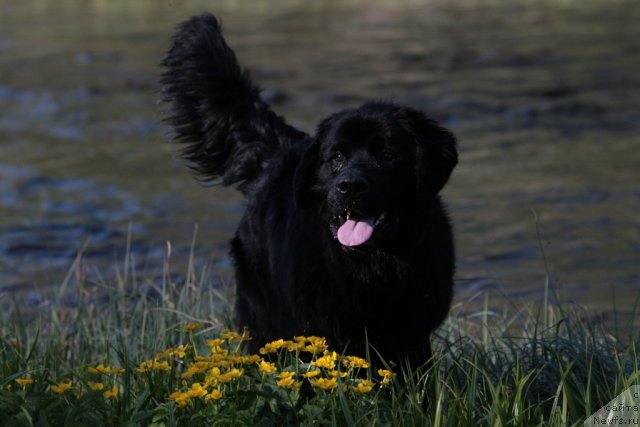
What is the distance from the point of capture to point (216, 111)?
6.94 meters

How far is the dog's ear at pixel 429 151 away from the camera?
524 cm

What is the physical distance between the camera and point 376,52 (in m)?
20.9

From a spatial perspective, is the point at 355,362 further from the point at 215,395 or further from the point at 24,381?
the point at 24,381

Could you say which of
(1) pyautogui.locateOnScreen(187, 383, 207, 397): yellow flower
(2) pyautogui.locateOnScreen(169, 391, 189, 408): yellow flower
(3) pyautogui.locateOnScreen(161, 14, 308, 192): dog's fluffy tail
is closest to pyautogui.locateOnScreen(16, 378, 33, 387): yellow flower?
(2) pyautogui.locateOnScreen(169, 391, 189, 408): yellow flower

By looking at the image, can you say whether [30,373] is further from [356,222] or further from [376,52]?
[376,52]

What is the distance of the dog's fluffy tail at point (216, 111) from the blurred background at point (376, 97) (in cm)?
155

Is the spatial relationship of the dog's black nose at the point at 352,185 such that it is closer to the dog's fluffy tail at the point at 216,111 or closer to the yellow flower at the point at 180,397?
the yellow flower at the point at 180,397

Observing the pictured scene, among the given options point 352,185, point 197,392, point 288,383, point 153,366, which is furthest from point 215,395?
point 352,185

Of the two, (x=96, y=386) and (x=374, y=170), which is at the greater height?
(x=374, y=170)

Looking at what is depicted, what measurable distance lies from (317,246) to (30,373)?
4.51 ft

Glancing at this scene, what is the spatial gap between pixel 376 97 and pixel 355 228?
37.5ft

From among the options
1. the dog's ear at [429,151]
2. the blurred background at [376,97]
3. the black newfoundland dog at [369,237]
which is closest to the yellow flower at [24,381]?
the black newfoundland dog at [369,237]

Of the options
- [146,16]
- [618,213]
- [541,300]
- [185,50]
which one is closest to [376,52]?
[146,16]

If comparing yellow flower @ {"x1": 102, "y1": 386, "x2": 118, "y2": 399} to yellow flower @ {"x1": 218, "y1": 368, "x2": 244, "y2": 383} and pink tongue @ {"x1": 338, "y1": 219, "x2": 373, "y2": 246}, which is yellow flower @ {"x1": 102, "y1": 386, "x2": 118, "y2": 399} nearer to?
yellow flower @ {"x1": 218, "y1": 368, "x2": 244, "y2": 383}
